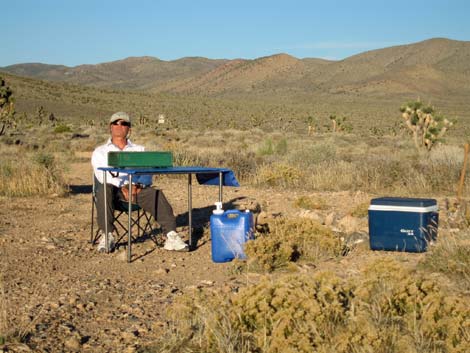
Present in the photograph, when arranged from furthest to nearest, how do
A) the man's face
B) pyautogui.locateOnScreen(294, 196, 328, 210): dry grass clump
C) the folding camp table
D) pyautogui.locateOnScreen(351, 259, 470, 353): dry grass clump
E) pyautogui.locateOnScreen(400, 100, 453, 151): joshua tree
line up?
pyautogui.locateOnScreen(400, 100, 453, 151): joshua tree
pyautogui.locateOnScreen(294, 196, 328, 210): dry grass clump
the man's face
the folding camp table
pyautogui.locateOnScreen(351, 259, 470, 353): dry grass clump

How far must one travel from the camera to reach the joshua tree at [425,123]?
83.5 feet

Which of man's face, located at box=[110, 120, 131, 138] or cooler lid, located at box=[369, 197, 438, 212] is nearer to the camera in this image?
cooler lid, located at box=[369, 197, 438, 212]

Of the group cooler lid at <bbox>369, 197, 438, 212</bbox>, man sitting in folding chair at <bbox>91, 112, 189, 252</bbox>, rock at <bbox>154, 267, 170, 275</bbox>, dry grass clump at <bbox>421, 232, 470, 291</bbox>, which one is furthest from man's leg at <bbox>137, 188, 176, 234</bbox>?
dry grass clump at <bbox>421, 232, 470, 291</bbox>

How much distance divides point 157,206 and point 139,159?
2.04 ft

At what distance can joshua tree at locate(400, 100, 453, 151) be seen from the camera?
1002 inches

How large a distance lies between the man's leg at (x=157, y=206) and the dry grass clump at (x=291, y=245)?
104cm

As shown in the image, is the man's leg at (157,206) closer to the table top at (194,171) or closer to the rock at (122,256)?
the table top at (194,171)

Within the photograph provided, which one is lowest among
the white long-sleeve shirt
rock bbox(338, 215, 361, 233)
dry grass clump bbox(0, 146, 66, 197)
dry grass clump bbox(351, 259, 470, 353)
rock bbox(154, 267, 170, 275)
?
rock bbox(154, 267, 170, 275)

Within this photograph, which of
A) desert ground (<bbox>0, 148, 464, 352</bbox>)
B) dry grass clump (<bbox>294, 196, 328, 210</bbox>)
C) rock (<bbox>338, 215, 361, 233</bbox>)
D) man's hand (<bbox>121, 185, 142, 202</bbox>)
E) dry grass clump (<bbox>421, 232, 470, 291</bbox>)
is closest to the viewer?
desert ground (<bbox>0, 148, 464, 352</bbox>)

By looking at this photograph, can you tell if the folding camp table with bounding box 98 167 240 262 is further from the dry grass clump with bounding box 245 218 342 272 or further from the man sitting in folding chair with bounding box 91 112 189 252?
the dry grass clump with bounding box 245 218 342 272

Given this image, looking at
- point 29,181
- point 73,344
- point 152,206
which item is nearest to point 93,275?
point 152,206

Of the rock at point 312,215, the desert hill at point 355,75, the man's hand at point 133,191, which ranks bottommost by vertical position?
the rock at point 312,215

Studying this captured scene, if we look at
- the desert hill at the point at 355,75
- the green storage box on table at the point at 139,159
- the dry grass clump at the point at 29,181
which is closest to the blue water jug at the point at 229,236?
the green storage box on table at the point at 139,159

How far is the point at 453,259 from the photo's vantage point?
226 inches
